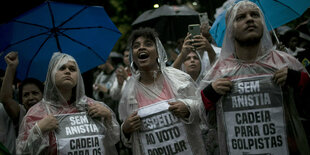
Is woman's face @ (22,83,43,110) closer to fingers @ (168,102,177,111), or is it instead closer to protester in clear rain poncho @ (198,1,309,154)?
fingers @ (168,102,177,111)

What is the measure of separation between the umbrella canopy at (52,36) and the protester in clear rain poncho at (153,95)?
1.08m

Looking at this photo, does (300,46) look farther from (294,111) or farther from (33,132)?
(33,132)

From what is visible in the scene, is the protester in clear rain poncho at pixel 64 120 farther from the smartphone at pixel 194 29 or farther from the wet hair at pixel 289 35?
the wet hair at pixel 289 35

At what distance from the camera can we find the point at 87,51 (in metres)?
4.78

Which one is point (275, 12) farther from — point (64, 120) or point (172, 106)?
point (64, 120)

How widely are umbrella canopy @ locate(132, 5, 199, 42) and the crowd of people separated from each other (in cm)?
207

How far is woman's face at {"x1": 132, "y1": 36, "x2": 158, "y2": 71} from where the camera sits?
3702mm

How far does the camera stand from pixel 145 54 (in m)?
3.73

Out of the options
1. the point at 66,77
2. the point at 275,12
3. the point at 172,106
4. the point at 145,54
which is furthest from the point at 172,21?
the point at 172,106

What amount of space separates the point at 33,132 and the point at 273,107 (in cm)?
217

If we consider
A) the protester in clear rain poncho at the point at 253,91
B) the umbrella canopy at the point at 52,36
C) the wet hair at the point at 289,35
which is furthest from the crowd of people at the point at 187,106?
the wet hair at the point at 289,35

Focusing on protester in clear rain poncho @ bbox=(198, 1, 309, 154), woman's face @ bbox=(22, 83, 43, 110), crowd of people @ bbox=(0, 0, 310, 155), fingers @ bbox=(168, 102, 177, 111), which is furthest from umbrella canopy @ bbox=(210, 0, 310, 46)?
woman's face @ bbox=(22, 83, 43, 110)

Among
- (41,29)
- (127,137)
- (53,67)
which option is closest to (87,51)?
(41,29)

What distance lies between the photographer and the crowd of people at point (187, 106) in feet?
9.41
